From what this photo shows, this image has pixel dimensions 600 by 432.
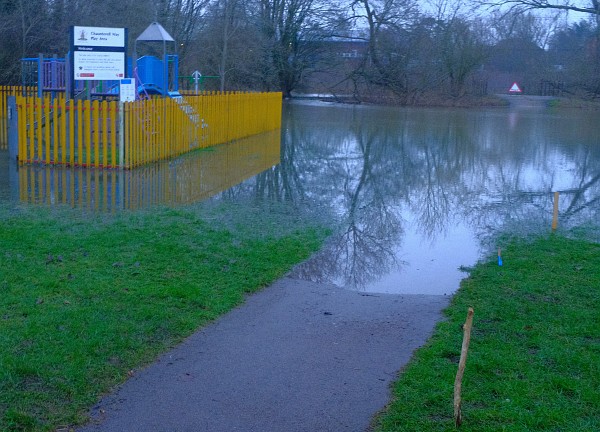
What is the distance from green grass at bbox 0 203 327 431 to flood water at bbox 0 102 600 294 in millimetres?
874

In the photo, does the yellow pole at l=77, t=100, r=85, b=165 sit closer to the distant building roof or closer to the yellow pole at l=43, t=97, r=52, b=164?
the yellow pole at l=43, t=97, r=52, b=164

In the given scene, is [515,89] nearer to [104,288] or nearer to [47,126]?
[47,126]

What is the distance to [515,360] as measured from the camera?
19.0 feet

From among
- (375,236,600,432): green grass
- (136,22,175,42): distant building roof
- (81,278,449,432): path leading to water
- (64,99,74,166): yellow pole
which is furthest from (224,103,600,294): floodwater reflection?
(136,22,175,42): distant building roof

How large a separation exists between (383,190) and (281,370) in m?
9.89

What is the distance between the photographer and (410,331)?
267 inches

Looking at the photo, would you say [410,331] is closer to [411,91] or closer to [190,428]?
[190,428]

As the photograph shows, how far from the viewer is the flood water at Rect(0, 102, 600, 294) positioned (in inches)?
382

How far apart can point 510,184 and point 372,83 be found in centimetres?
3945

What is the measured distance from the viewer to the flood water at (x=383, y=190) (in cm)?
970

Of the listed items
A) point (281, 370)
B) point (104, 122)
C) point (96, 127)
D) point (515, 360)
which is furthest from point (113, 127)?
point (515, 360)

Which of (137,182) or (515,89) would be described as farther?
(515,89)

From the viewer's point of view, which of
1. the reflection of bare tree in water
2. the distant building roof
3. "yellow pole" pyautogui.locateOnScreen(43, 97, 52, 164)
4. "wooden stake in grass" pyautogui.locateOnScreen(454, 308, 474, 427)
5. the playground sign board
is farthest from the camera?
the distant building roof

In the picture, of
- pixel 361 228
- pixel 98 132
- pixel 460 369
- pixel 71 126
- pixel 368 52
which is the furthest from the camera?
pixel 368 52
